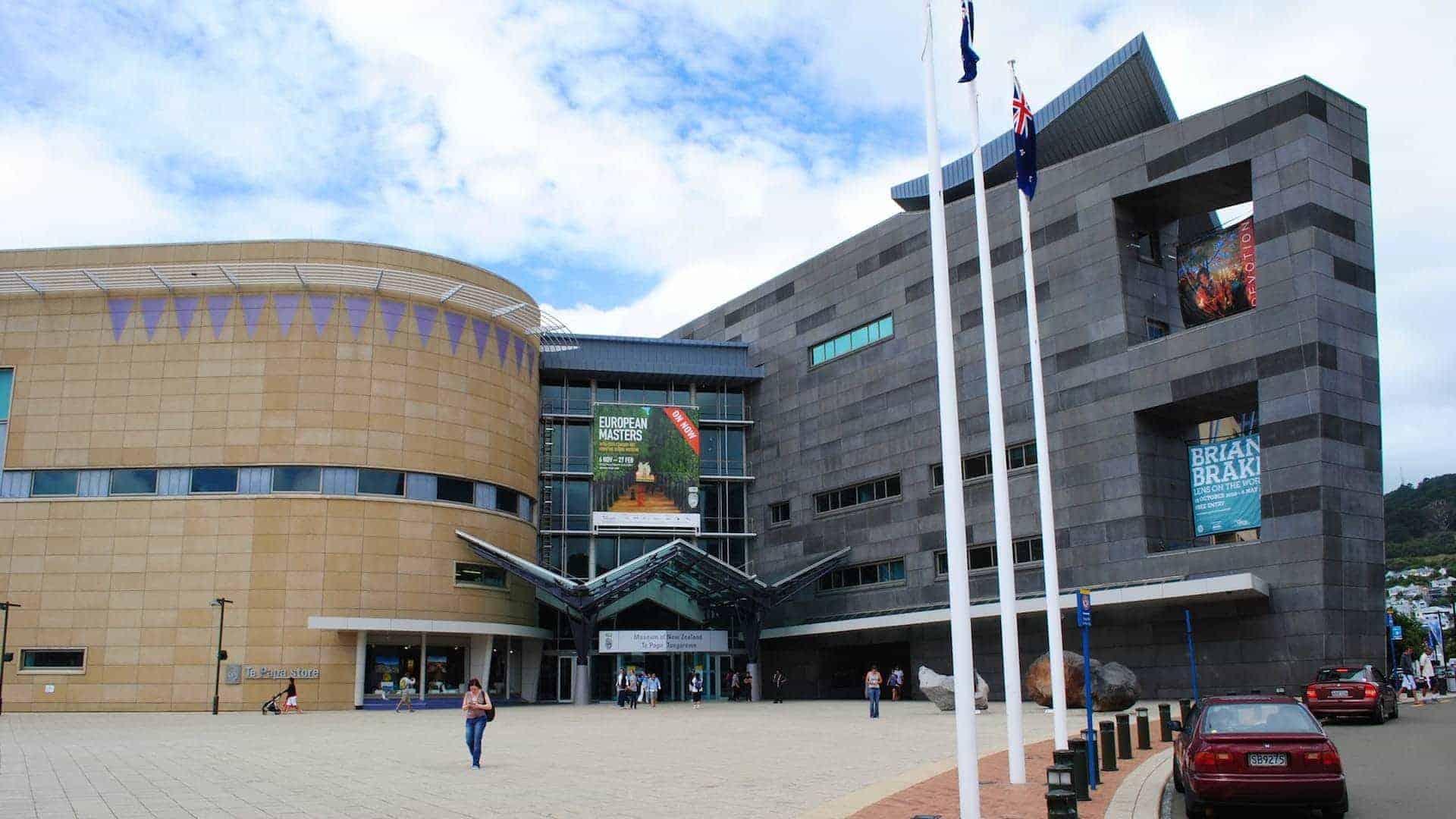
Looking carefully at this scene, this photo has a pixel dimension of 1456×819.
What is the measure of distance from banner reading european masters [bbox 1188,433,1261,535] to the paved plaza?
39.6 feet

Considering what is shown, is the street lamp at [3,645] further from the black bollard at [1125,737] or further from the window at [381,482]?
the black bollard at [1125,737]

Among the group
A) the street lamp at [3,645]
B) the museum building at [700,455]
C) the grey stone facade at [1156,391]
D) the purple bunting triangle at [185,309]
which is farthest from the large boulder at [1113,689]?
the purple bunting triangle at [185,309]

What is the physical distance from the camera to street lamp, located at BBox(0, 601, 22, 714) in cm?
4312

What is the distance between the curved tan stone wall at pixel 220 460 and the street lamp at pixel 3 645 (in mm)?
474

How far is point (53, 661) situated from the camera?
46812 millimetres

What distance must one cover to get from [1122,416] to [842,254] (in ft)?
65.1

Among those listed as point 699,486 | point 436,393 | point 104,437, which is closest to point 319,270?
point 436,393

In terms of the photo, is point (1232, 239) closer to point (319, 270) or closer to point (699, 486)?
point (699, 486)

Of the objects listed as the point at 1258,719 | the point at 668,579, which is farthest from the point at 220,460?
the point at 1258,719

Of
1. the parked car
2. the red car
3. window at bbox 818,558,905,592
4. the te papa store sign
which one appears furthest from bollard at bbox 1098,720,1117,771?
the te papa store sign

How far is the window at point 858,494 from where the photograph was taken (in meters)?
54.8

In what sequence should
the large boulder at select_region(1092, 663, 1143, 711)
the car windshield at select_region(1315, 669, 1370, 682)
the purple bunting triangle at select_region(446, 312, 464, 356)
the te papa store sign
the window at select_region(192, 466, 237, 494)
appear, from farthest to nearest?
the purple bunting triangle at select_region(446, 312, 464, 356) < the window at select_region(192, 466, 237, 494) < the te papa store sign < the large boulder at select_region(1092, 663, 1143, 711) < the car windshield at select_region(1315, 669, 1370, 682)

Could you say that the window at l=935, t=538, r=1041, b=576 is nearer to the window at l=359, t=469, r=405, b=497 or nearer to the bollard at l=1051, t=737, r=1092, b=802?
the window at l=359, t=469, r=405, b=497

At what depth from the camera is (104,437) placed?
4891cm
